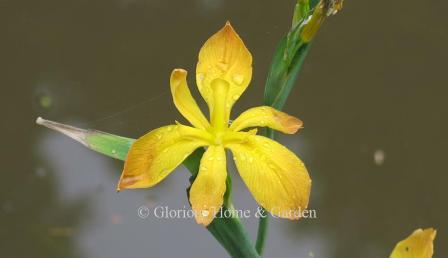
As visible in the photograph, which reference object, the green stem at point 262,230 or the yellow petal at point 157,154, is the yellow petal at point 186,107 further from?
the green stem at point 262,230

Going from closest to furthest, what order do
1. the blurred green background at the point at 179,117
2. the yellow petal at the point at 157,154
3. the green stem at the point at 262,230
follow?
the yellow petal at the point at 157,154 < the green stem at the point at 262,230 < the blurred green background at the point at 179,117

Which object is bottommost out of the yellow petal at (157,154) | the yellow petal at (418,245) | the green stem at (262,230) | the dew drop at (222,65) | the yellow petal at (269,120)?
the green stem at (262,230)

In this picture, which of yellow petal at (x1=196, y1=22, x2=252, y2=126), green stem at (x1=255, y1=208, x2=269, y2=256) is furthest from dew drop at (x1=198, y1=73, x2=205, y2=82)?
green stem at (x1=255, y1=208, x2=269, y2=256)

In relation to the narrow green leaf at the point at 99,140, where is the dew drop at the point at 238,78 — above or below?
above

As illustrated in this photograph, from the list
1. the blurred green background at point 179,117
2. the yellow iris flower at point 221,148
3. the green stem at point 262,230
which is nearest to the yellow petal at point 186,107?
the yellow iris flower at point 221,148

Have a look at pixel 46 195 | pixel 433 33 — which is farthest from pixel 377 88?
pixel 46 195

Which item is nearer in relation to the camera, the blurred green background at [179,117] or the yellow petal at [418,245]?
the yellow petal at [418,245]

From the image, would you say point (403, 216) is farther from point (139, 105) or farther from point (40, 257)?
point (40, 257)
